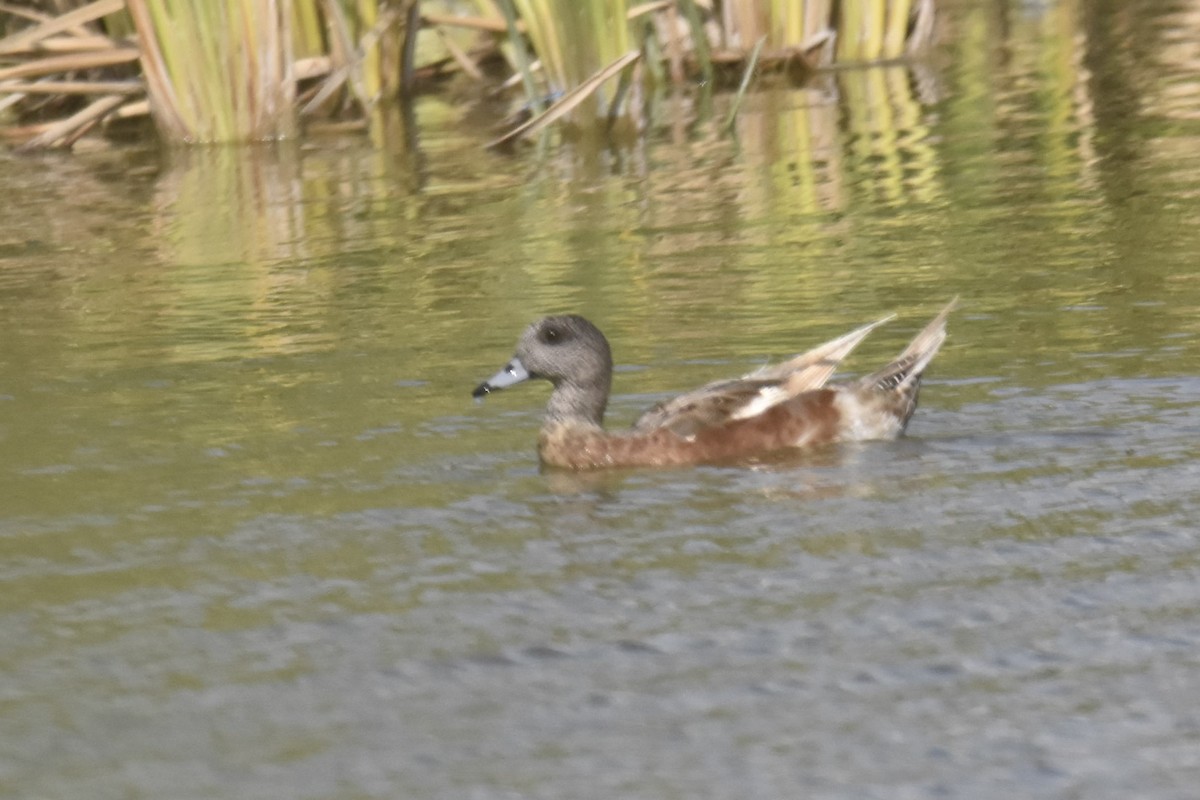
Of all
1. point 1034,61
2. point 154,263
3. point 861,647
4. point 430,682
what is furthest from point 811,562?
point 1034,61

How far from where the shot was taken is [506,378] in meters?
7.95

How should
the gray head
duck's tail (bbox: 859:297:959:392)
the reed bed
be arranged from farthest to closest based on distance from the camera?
1. the reed bed
2. the gray head
3. duck's tail (bbox: 859:297:959:392)

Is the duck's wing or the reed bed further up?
the reed bed

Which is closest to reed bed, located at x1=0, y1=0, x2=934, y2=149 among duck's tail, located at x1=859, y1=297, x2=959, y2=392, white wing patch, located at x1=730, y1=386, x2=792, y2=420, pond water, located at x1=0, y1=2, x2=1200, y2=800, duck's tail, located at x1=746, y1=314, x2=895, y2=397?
pond water, located at x1=0, y1=2, x2=1200, y2=800

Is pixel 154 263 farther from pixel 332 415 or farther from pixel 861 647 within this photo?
pixel 861 647

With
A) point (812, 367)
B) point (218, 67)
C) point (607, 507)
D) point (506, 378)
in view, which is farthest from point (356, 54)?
point (607, 507)

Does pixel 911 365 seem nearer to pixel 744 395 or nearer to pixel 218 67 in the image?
pixel 744 395

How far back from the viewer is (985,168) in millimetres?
12977

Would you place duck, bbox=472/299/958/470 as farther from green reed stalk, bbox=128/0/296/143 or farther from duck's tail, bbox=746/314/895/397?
green reed stalk, bbox=128/0/296/143

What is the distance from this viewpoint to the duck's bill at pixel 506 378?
26.1 ft

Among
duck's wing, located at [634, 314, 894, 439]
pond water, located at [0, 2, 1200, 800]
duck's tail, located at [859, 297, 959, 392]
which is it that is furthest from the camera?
duck's tail, located at [859, 297, 959, 392]

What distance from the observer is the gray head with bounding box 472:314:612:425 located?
7863 millimetres

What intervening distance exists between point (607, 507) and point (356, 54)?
911cm

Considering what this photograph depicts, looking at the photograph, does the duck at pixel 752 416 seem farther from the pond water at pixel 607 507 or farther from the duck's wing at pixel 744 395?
the pond water at pixel 607 507
